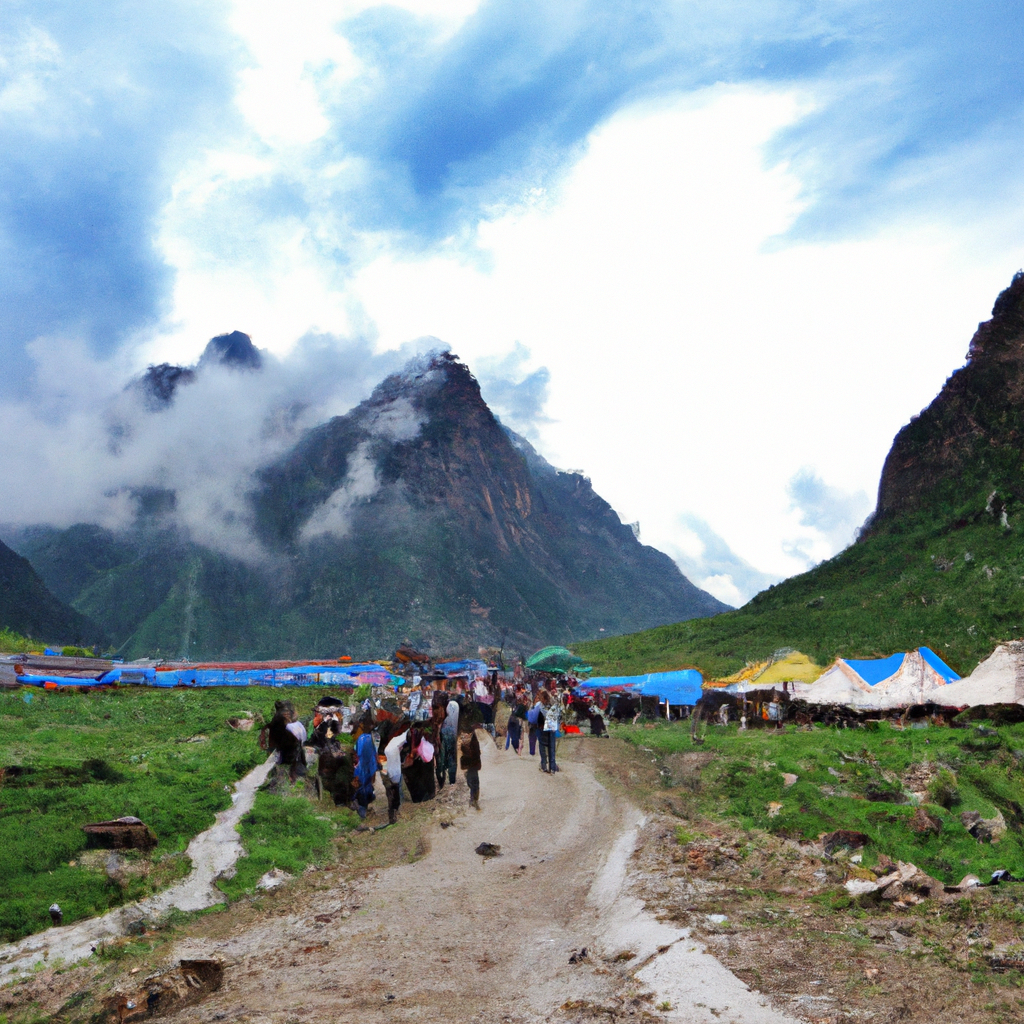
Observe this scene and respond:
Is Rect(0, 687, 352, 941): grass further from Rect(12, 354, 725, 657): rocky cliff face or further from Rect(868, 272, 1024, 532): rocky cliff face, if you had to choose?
Rect(12, 354, 725, 657): rocky cliff face

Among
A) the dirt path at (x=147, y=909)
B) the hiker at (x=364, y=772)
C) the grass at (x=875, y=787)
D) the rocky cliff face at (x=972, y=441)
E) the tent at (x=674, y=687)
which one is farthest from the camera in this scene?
the rocky cliff face at (x=972, y=441)

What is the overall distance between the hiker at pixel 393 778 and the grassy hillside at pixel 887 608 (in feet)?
109

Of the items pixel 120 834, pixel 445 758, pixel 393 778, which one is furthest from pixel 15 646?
pixel 120 834

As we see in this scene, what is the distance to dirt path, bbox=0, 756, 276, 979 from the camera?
7.88m

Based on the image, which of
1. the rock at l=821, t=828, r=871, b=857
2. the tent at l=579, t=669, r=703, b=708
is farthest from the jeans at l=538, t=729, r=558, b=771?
the tent at l=579, t=669, r=703, b=708

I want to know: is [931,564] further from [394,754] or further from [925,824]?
[394,754]

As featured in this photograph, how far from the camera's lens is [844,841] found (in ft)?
36.0

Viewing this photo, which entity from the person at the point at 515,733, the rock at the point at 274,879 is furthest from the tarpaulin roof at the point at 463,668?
the rock at the point at 274,879

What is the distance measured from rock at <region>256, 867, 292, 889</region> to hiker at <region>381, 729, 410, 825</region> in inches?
153

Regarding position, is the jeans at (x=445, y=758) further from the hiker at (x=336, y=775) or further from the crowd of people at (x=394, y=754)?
the hiker at (x=336, y=775)

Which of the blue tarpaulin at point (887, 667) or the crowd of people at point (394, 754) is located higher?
the blue tarpaulin at point (887, 667)

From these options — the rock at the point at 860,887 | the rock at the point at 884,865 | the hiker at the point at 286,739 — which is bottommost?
the rock at the point at 884,865

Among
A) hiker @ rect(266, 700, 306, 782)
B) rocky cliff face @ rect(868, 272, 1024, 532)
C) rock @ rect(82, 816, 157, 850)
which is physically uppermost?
rocky cliff face @ rect(868, 272, 1024, 532)

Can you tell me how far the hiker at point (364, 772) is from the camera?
15469 mm
